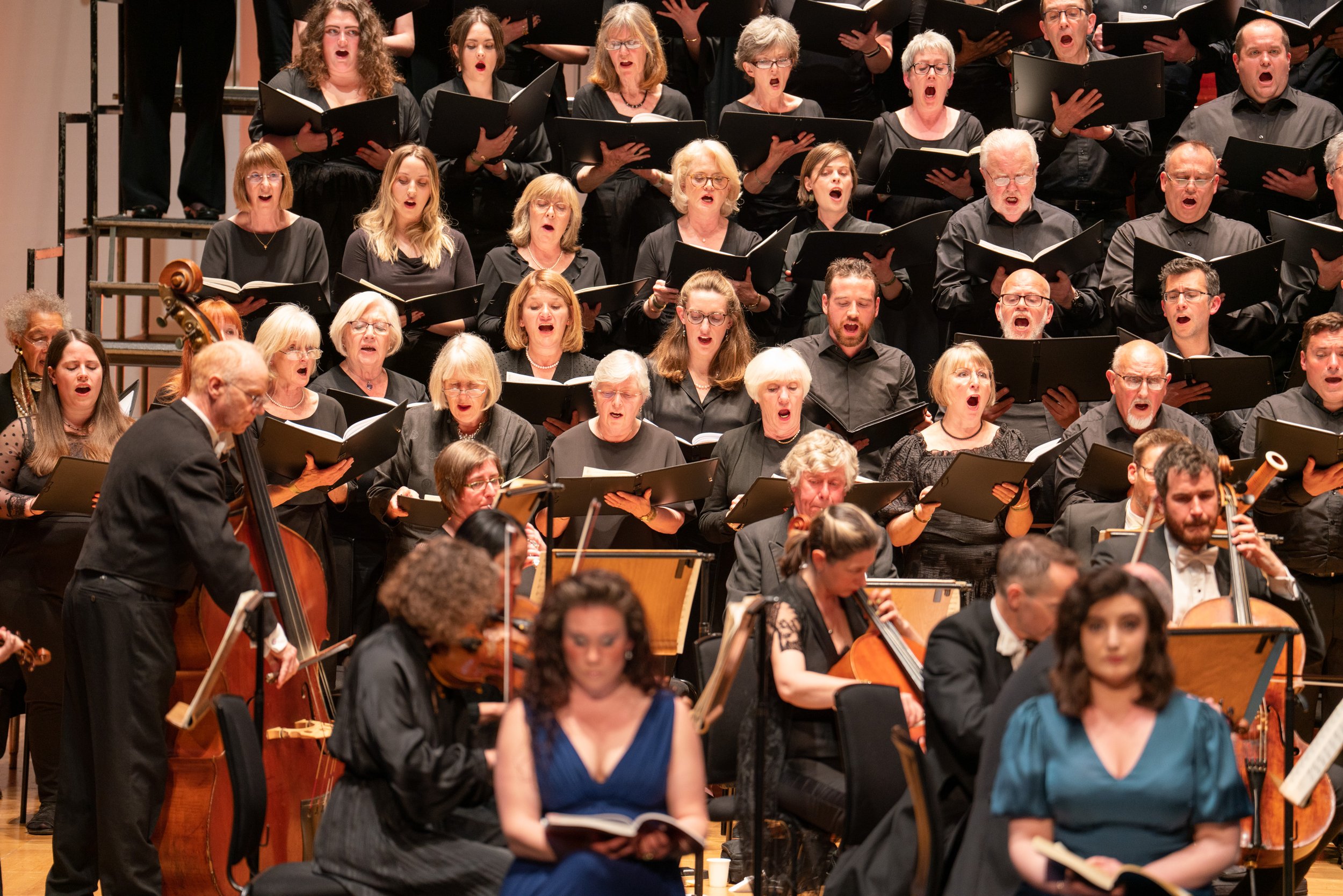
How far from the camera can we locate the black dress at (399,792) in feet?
8.50

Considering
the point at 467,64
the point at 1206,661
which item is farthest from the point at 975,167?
the point at 1206,661

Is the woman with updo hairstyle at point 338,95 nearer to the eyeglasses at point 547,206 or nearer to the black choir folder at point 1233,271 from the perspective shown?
the eyeglasses at point 547,206

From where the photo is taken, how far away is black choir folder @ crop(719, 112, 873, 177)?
18.0 feet

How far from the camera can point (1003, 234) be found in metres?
5.43

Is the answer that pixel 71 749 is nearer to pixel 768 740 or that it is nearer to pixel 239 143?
pixel 768 740

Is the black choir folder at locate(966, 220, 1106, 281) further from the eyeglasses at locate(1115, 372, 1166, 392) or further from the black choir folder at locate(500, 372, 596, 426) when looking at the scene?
the black choir folder at locate(500, 372, 596, 426)

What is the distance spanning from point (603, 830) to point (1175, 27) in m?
5.02

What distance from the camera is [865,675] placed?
10.5 ft

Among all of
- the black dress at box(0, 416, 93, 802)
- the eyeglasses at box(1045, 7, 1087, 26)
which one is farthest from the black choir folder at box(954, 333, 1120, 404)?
the black dress at box(0, 416, 93, 802)

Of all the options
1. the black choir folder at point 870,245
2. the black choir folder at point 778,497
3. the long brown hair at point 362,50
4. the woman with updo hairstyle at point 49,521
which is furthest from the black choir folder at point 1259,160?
the woman with updo hairstyle at point 49,521

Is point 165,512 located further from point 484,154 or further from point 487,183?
point 487,183

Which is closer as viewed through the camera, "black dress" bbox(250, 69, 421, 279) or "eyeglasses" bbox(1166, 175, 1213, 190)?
"eyeglasses" bbox(1166, 175, 1213, 190)

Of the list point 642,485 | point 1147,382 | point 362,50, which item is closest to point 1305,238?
point 1147,382

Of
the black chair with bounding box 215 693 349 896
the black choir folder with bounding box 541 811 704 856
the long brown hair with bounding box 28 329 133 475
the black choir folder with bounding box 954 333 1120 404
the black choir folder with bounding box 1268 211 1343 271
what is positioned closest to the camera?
the black choir folder with bounding box 541 811 704 856
